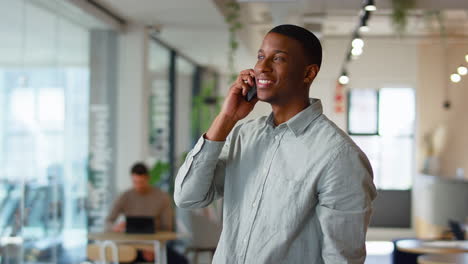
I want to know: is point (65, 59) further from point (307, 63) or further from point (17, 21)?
point (307, 63)

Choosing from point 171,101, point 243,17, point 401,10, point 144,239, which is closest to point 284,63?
point 144,239

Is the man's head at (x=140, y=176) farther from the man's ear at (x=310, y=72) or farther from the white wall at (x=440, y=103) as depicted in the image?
the white wall at (x=440, y=103)

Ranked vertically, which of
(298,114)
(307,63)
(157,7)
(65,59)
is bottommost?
(298,114)

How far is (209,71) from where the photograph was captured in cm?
1404

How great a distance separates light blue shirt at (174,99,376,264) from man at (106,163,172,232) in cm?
522

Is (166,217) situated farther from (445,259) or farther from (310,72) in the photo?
(310,72)

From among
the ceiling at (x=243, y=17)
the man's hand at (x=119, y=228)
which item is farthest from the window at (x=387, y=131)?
the man's hand at (x=119, y=228)

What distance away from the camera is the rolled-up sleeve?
1.81 metres

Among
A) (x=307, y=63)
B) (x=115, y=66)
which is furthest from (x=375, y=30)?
(x=307, y=63)

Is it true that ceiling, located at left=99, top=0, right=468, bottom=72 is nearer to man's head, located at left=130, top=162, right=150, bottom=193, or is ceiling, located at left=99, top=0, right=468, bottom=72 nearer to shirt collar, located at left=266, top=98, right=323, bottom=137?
man's head, located at left=130, top=162, right=150, bottom=193

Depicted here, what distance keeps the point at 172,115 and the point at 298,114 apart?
9.63 meters

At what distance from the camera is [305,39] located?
5.72ft

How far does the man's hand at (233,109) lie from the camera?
5.96 feet

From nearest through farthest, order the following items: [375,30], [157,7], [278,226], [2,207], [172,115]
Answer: [278,226] < [2,207] < [157,7] < [172,115] < [375,30]
